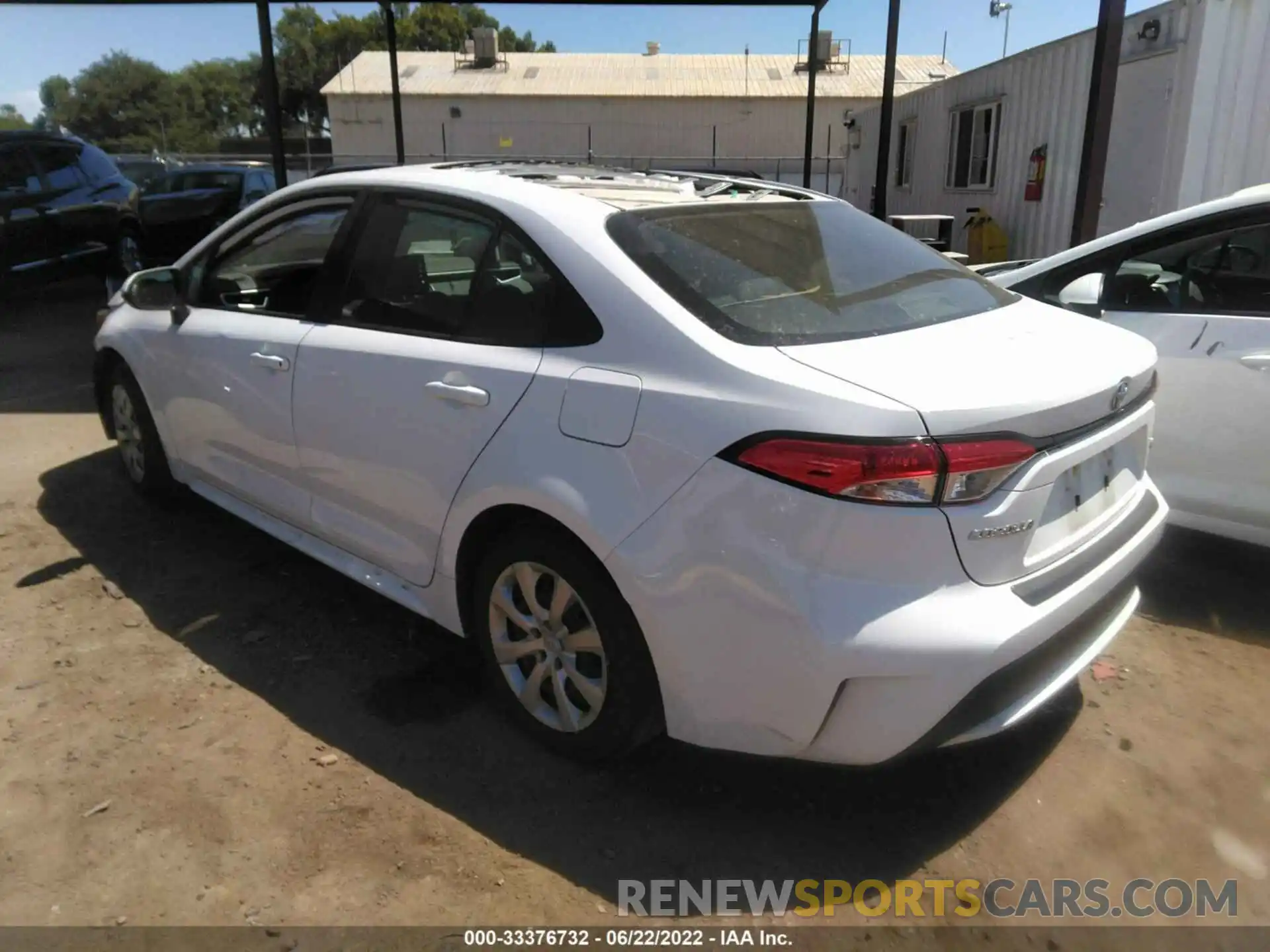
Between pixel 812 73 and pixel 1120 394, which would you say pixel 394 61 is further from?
pixel 1120 394

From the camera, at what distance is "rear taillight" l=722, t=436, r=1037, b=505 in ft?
6.81

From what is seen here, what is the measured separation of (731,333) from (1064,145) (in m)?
10.2

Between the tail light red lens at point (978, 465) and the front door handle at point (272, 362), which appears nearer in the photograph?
the tail light red lens at point (978, 465)

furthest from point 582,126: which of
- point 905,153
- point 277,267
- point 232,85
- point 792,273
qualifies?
point 232,85

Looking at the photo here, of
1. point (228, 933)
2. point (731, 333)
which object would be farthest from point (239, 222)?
point (228, 933)

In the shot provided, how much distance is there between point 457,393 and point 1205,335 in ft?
9.77

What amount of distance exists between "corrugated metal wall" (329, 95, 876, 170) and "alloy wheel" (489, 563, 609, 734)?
35279 millimetres

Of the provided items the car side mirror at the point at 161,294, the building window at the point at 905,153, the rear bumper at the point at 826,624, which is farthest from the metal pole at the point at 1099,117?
the building window at the point at 905,153

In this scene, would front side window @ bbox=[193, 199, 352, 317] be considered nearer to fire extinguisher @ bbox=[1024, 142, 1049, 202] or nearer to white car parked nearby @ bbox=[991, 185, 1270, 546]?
white car parked nearby @ bbox=[991, 185, 1270, 546]

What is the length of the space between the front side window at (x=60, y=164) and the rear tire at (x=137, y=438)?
682 cm

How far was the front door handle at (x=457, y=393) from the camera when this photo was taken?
8.86 ft

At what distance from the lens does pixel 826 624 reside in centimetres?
211

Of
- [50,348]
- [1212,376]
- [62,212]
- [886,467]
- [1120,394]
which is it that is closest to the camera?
[886,467]

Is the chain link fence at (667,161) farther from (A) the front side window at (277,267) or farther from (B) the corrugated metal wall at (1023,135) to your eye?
(A) the front side window at (277,267)
